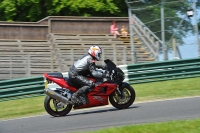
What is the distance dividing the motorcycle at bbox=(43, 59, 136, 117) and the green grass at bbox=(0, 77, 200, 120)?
157 cm

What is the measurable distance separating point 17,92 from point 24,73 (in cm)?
425

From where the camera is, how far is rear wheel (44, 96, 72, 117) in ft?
39.7

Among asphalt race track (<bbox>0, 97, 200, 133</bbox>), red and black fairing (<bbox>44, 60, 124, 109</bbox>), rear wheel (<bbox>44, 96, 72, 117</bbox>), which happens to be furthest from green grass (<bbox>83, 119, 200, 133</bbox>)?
rear wheel (<bbox>44, 96, 72, 117</bbox>)

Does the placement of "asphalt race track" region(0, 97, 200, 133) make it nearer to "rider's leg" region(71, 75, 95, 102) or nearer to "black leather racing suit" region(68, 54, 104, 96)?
"rider's leg" region(71, 75, 95, 102)

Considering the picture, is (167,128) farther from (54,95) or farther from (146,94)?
(146,94)

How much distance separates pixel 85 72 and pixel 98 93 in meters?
0.59

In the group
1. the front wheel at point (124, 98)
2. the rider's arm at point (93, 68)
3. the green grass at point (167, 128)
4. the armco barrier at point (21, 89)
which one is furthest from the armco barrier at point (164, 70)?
the green grass at point (167, 128)

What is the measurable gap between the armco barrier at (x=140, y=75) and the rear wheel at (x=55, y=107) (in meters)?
5.51

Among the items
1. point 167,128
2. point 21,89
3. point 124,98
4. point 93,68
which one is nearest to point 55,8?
point 21,89

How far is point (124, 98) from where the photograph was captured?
12.2 meters

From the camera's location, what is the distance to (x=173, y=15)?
18.5m

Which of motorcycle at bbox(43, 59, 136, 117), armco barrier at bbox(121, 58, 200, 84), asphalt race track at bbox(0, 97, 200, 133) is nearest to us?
asphalt race track at bbox(0, 97, 200, 133)

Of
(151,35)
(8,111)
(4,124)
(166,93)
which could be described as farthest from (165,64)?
(4,124)

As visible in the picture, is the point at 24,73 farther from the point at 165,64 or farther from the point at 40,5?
the point at 40,5
